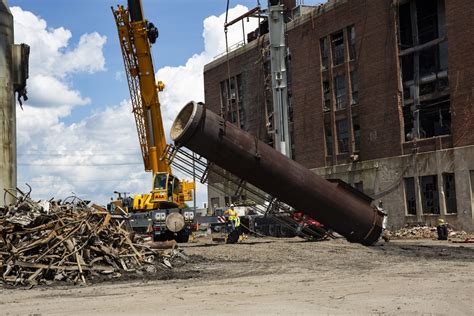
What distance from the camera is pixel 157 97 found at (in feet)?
105

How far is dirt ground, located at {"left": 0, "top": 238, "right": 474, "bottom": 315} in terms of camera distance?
9977 mm

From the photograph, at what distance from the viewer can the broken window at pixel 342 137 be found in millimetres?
45656

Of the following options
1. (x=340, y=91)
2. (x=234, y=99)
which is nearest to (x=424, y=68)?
(x=340, y=91)

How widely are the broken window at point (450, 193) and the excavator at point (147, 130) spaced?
15.5m

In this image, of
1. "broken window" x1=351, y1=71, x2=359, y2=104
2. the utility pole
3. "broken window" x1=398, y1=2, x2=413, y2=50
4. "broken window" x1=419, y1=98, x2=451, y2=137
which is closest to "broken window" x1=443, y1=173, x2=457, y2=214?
"broken window" x1=419, y1=98, x2=451, y2=137

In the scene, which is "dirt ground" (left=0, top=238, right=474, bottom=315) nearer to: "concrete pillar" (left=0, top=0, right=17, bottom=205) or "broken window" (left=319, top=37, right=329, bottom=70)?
"concrete pillar" (left=0, top=0, right=17, bottom=205)

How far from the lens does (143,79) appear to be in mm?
31547

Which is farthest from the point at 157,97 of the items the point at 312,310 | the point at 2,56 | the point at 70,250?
the point at 312,310

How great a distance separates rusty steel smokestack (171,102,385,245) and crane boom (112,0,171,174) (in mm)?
10768

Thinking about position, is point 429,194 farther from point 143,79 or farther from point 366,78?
point 143,79

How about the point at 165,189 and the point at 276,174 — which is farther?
the point at 165,189

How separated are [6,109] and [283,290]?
1174 centimetres

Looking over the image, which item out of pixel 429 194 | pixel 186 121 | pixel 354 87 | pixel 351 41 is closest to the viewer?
pixel 186 121

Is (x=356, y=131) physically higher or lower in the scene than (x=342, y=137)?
higher
